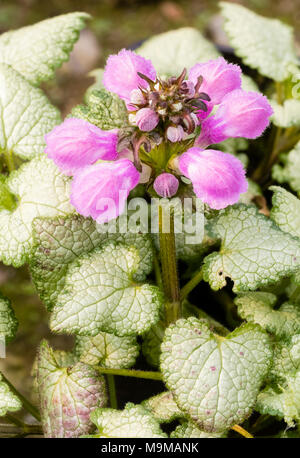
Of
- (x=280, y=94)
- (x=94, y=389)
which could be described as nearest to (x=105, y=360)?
(x=94, y=389)

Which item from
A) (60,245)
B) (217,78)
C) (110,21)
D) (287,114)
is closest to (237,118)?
(217,78)

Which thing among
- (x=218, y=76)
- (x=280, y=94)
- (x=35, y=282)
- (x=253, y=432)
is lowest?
(x=253, y=432)

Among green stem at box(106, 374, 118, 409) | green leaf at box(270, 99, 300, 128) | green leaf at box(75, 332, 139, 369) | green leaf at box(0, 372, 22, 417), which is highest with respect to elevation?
green leaf at box(270, 99, 300, 128)

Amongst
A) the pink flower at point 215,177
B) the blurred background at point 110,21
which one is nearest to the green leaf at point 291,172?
the pink flower at point 215,177

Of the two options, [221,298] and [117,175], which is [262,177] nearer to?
[221,298]

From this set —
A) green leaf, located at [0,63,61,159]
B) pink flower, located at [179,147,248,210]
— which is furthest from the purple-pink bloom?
green leaf, located at [0,63,61,159]

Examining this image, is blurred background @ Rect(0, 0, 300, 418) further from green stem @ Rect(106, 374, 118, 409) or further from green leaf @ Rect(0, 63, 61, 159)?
green stem @ Rect(106, 374, 118, 409)
